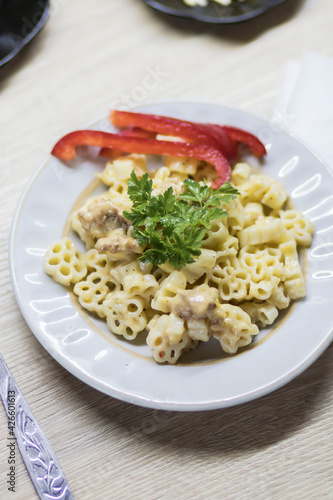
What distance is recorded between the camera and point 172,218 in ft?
5.76

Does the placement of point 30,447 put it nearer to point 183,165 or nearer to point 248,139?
point 183,165

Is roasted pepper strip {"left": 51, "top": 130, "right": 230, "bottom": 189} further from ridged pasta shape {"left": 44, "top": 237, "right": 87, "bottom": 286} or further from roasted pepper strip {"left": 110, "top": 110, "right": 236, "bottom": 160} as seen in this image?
ridged pasta shape {"left": 44, "top": 237, "right": 87, "bottom": 286}

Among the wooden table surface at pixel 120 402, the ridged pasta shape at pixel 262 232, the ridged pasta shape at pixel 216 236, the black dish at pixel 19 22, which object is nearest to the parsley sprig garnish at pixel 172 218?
the ridged pasta shape at pixel 216 236

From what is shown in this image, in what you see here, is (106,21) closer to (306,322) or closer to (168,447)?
(306,322)

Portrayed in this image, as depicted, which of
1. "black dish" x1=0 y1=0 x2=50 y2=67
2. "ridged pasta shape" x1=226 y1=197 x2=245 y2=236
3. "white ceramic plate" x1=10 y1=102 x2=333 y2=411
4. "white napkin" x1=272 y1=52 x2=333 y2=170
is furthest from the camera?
"black dish" x1=0 y1=0 x2=50 y2=67

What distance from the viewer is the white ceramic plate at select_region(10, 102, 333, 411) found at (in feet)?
5.32

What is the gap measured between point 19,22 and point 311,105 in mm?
1592

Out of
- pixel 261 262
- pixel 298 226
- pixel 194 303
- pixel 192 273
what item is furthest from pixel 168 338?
pixel 298 226

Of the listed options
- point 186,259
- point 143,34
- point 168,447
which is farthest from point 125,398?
point 143,34

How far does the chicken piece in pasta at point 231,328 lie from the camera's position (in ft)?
5.49

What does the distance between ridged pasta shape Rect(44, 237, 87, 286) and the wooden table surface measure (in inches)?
11.6

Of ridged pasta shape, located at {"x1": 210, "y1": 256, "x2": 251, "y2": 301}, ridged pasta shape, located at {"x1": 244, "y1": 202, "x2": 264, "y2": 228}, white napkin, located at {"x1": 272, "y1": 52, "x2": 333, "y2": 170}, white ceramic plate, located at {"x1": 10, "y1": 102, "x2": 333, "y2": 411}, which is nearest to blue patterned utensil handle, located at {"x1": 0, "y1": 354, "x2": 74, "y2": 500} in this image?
white ceramic plate, located at {"x1": 10, "y1": 102, "x2": 333, "y2": 411}

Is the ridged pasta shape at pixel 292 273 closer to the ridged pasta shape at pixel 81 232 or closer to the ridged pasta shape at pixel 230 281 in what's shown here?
the ridged pasta shape at pixel 230 281

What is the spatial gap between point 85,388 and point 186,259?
62 centimetres
